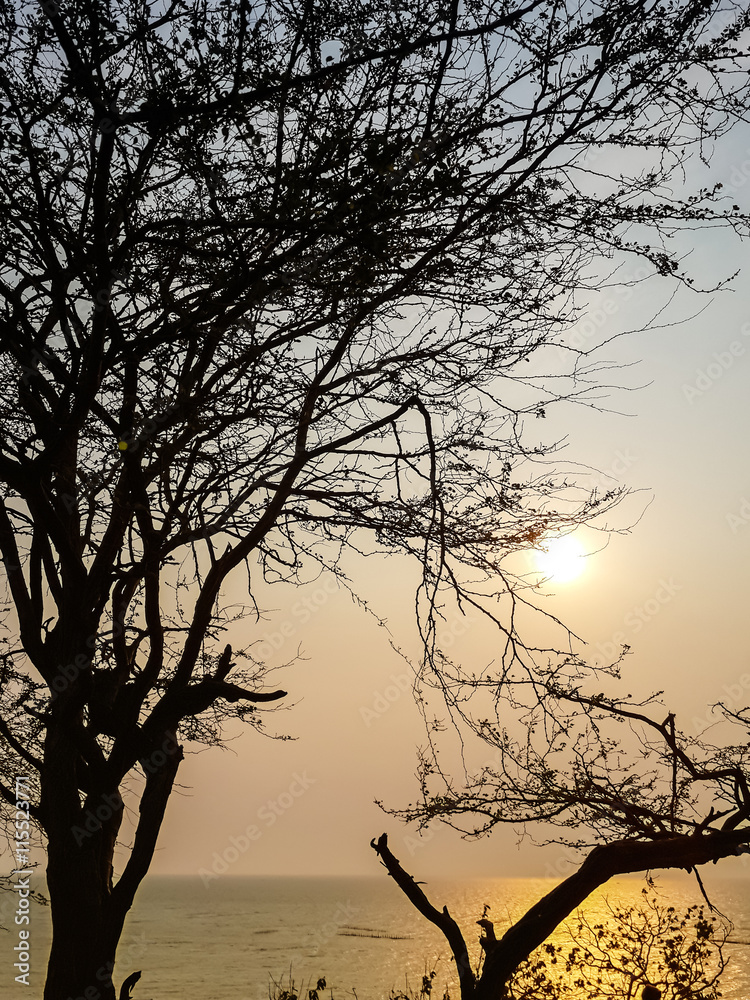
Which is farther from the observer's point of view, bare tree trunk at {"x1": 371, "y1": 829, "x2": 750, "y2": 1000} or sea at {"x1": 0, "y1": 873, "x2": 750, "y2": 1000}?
sea at {"x1": 0, "y1": 873, "x2": 750, "y2": 1000}

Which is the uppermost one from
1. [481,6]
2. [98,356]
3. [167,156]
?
[481,6]

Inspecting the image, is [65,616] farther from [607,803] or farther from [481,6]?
[481,6]

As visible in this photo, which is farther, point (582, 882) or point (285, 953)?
point (285, 953)

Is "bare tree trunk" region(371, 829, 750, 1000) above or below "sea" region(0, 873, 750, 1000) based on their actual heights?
above

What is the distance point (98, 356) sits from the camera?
4.66 metres

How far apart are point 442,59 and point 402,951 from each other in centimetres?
9496

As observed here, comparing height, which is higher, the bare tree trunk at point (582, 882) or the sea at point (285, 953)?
the bare tree trunk at point (582, 882)

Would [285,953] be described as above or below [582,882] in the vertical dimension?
below

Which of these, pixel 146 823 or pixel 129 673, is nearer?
pixel 146 823

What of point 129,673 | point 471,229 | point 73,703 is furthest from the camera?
point 129,673

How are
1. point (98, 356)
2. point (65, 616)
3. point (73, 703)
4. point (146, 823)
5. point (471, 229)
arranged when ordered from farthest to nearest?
point (146, 823) < point (65, 616) < point (73, 703) < point (471, 229) < point (98, 356)

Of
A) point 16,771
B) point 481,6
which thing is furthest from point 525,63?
point 16,771

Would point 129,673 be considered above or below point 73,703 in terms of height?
above

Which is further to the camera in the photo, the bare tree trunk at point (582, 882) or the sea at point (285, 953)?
the sea at point (285, 953)
